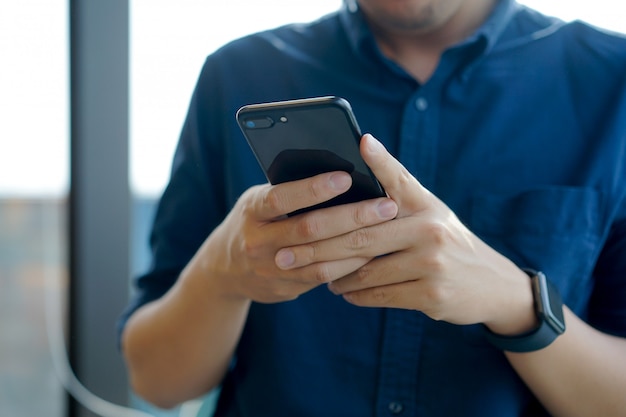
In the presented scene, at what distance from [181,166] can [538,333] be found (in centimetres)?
37

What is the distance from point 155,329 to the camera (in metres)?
0.65

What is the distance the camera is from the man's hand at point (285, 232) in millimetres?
426

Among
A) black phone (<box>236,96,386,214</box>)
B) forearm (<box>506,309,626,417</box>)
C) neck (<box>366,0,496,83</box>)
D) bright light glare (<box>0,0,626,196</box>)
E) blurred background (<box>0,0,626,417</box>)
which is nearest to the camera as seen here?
black phone (<box>236,96,386,214</box>)

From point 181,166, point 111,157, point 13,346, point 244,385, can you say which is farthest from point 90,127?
point 244,385

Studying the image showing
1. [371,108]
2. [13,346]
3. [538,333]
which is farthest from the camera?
[13,346]

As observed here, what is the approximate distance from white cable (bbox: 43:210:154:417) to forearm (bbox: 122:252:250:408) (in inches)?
22.7

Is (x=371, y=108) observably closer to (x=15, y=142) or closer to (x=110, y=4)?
(x=110, y=4)

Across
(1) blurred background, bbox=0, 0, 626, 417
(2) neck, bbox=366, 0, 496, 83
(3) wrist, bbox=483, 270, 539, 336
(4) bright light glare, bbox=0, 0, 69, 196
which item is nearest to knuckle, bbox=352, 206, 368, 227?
(3) wrist, bbox=483, 270, 539, 336

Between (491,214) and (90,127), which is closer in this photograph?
(491,214)

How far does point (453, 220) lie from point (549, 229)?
0.14 m

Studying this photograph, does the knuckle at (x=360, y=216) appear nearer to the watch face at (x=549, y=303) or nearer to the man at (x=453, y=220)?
the man at (x=453, y=220)

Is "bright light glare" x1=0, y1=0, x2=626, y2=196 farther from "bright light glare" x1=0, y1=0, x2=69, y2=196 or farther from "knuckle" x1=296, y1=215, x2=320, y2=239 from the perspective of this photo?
"knuckle" x1=296, y1=215, x2=320, y2=239


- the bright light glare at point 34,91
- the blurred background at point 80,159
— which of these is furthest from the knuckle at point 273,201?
the bright light glare at point 34,91

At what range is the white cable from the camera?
4.06 ft
